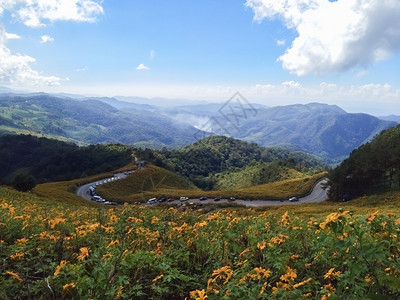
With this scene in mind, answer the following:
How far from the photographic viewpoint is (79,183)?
76.1 meters

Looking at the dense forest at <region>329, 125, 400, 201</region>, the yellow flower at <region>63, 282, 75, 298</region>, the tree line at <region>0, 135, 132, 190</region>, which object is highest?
the yellow flower at <region>63, 282, 75, 298</region>

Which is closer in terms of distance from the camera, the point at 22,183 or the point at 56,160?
the point at 22,183

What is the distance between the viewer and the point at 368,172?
59781 mm

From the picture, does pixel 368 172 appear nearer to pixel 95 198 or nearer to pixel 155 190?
pixel 155 190

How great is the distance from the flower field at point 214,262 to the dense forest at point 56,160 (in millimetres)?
105407

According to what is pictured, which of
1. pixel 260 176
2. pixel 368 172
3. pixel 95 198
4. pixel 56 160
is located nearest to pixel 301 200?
pixel 368 172

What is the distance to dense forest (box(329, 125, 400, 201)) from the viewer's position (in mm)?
56594

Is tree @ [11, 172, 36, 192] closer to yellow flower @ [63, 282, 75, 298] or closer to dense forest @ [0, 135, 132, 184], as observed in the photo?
yellow flower @ [63, 282, 75, 298]

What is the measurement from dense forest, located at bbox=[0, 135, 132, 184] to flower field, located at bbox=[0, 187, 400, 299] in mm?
105407

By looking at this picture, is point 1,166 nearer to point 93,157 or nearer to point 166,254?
point 93,157

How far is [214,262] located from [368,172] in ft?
211

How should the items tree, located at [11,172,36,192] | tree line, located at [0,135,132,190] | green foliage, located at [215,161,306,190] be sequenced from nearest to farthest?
1. tree, located at [11,172,36,192]
2. green foliage, located at [215,161,306,190]
3. tree line, located at [0,135,132,190]

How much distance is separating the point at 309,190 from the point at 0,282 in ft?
245

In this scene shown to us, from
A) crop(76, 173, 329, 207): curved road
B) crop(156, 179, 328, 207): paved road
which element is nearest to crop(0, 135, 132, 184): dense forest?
crop(76, 173, 329, 207): curved road
